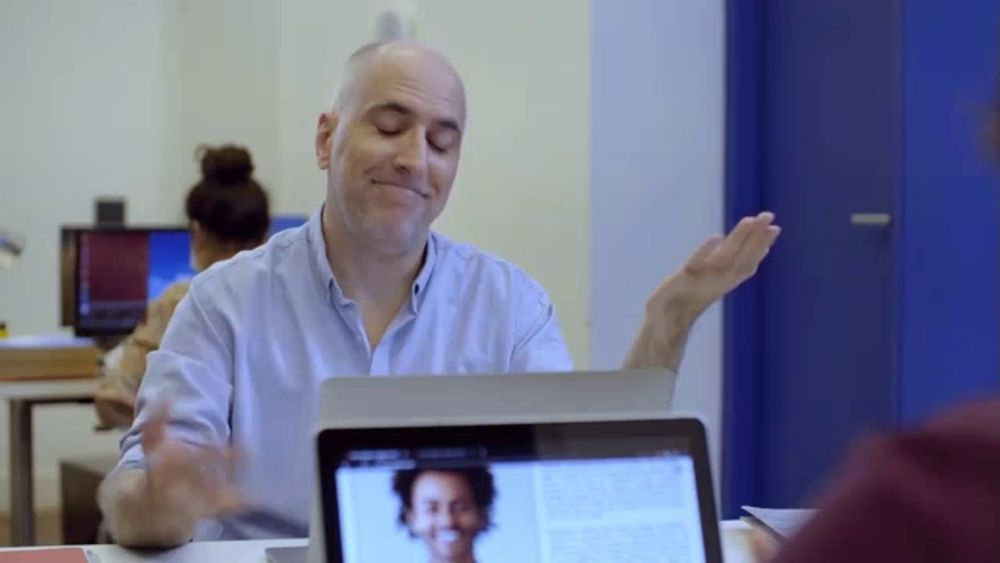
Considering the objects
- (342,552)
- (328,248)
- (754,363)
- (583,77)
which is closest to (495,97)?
(583,77)

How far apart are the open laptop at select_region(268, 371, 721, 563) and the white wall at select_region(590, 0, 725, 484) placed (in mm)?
2609

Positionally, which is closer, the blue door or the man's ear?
the man's ear

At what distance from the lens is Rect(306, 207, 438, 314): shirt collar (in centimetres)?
209

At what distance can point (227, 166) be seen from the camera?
377 cm

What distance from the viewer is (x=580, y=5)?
12.8 feet

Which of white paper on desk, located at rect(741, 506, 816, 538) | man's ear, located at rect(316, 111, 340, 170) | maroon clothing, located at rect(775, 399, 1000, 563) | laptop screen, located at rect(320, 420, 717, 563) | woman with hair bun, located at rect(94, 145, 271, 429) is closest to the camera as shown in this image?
maroon clothing, located at rect(775, 399, 1000, 563)

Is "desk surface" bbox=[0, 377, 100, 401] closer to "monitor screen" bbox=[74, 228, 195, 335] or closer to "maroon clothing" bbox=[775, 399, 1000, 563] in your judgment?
"monitor screen" bbox=[74, 228, 195, 335]

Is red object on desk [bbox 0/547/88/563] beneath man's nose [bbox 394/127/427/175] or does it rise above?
beneath

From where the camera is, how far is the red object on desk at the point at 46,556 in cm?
169

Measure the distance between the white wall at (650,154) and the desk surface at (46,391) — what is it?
58.0 inches

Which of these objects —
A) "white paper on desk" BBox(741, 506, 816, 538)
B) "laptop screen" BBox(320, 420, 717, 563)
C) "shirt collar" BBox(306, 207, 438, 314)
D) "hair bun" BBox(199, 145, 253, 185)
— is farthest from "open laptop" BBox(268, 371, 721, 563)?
"hair bun" BBox(199, 145, 253, 185)

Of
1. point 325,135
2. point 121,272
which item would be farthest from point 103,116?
point 325,135

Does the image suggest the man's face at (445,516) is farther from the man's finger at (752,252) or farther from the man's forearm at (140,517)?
the man's finger at (752,252)

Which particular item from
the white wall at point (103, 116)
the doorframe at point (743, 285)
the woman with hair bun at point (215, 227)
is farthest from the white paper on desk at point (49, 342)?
the doorframe at point (743, 285)
